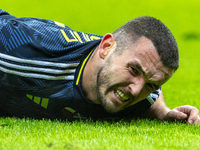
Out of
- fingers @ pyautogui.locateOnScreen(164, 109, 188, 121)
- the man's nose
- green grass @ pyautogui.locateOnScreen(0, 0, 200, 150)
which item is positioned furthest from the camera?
fingers @ pyautogui.locateOnScreen(164, 109, 188, 121)

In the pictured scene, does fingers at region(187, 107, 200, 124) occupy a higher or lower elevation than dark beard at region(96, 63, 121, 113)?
lower

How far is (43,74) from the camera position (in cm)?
309

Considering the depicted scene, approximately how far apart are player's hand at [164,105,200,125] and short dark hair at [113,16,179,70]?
66 centimetres

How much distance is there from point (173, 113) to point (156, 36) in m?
0.99

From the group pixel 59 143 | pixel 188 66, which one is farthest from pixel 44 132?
pixel 188 66

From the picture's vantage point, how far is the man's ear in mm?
2985

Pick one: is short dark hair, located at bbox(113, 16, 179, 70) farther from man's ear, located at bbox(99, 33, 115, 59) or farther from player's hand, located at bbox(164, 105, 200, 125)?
player's hand, located at bbox(164, 105, 200, 125)

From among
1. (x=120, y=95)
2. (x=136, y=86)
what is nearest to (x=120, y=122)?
(x=120, y=95)

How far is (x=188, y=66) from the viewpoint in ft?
32.7

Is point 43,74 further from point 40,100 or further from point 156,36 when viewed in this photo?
point 156,36

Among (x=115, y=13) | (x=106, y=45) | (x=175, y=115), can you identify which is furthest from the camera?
(x=115, y=13)

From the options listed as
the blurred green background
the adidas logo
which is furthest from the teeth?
the blurred green background

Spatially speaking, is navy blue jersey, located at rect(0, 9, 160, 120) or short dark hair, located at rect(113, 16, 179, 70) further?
navy blue jersey, located at rect(0, 9, 160, 120)

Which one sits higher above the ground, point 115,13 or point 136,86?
point 136,86
